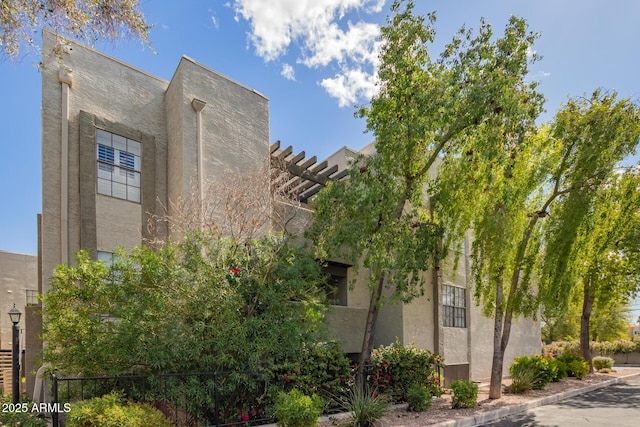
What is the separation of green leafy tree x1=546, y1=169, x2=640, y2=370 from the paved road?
329cm

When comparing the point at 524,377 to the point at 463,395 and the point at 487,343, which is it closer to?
the point at 463,395

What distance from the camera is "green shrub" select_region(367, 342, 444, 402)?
11.6 meters

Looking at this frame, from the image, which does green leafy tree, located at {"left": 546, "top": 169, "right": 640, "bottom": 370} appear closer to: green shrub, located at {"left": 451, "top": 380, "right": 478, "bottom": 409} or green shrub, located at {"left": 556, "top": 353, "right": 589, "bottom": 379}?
green shrub, located at {"left": 556, "top": 353, "right": 589, "bottom": 379}

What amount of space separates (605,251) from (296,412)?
14738mm

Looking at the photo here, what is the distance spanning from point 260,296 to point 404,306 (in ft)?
24.8

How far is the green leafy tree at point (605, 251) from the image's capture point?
14.4m

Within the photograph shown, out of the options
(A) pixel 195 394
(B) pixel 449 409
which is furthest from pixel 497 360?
(A) pixel 195 394

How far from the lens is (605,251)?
57.0 ft

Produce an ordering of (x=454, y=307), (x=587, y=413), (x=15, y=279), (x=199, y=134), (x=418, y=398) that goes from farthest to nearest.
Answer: (x=15, y=279) < (x=454, y=307) < (x=199, y=134) < (x=587, y=413) < (x=418, y=398)

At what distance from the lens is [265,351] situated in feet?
30.2

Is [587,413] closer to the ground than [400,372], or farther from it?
closer to the ground

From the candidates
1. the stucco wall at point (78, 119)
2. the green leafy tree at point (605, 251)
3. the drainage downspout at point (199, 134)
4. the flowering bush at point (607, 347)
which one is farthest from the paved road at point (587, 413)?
the flowering bush at point (607, 347)

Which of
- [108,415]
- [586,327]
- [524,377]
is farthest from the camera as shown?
[586,327]

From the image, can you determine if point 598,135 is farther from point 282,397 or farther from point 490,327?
point 282,397
